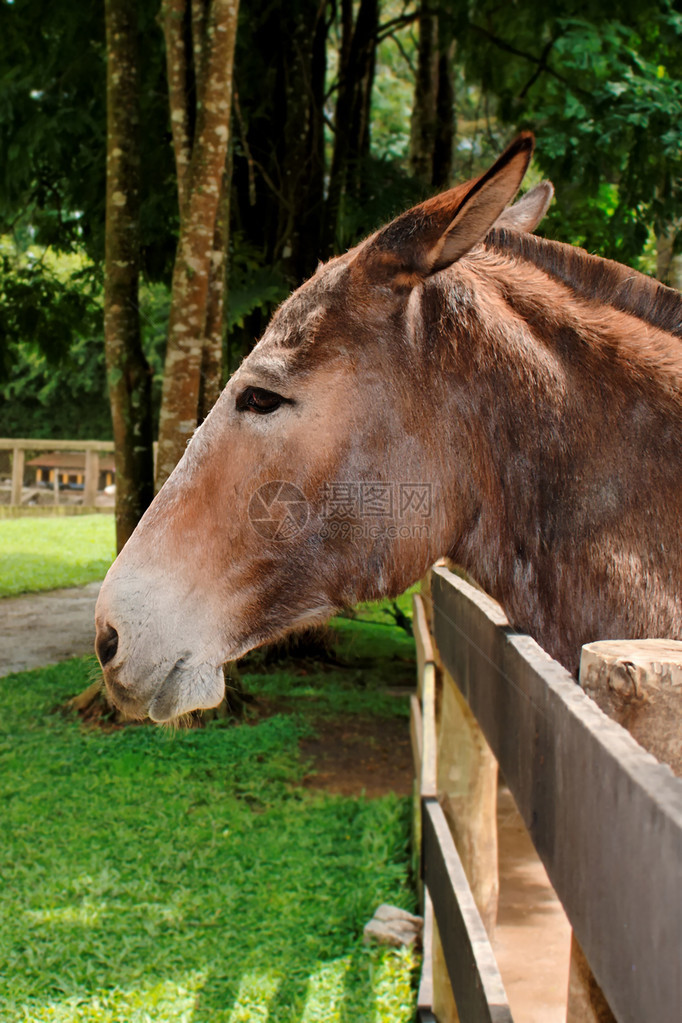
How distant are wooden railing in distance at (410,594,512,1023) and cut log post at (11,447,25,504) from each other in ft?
46.3

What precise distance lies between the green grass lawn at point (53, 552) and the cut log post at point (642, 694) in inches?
411

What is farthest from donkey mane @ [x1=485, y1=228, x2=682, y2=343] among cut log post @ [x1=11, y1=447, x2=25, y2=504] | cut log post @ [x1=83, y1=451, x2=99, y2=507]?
cut log post @ [x1=83, y1=451, x2=99, y2=507]

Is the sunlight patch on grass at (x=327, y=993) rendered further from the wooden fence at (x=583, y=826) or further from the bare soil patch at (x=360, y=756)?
the bare soil patch at (x=360, y=756)

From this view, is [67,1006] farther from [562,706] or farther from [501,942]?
[562,706]

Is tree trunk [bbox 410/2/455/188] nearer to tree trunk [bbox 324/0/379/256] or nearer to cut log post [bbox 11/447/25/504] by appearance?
tree trunk [bbox 324/0/379/256]

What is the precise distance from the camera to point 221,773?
5551 mm

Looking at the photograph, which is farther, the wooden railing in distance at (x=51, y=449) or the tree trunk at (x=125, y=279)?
the wooden railing in distance at (x=51, y=449)

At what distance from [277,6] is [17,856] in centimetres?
706

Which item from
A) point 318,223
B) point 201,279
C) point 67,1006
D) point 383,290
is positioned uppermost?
point 318,223

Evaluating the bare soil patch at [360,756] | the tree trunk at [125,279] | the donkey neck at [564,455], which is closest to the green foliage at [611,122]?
the tree trunk at [125,279]

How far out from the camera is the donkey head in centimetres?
184

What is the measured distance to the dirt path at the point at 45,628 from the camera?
8.73 meters

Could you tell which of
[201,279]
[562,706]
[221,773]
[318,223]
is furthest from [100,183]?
[562,706]

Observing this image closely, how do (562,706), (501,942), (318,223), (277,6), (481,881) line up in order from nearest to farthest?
(562,706), (481,881), (501,942), (277,6), (318,223)
